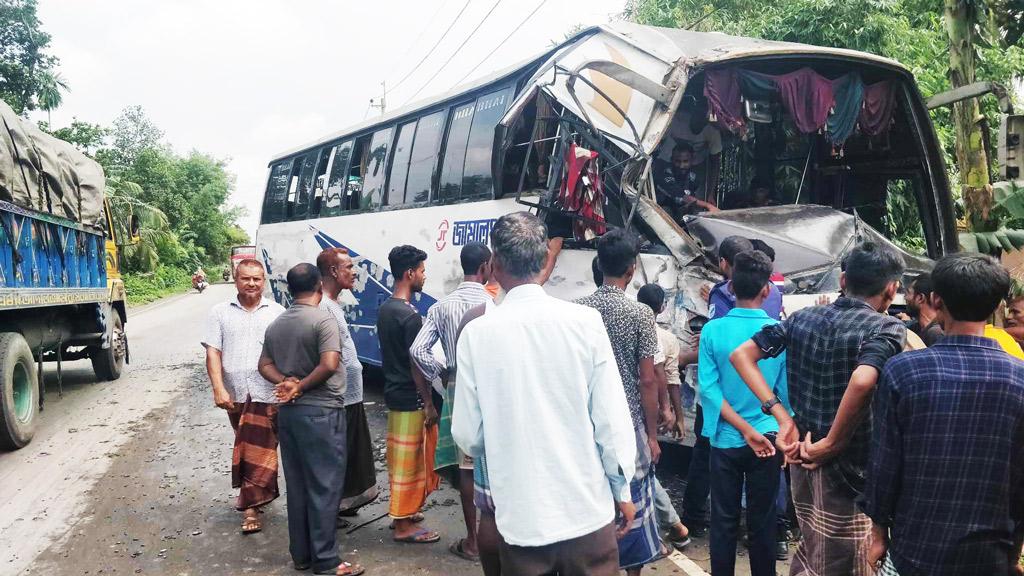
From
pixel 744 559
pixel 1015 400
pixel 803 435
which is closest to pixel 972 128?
pixel 744 559

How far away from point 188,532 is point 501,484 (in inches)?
123

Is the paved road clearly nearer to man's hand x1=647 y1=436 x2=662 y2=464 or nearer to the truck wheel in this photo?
man's hand x1=647 y1=436 x2=662 y2=464

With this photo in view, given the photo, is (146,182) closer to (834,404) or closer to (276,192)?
(276,192)

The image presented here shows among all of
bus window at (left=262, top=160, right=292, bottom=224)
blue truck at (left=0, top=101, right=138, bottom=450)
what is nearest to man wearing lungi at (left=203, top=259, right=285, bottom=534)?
blue truck at (left=0, top=101, right=138, bottom=450)

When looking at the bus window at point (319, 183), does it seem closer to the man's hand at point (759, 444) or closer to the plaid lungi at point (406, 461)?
the plaid lungi at point (406, 461)

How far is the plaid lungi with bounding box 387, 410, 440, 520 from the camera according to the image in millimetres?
4289

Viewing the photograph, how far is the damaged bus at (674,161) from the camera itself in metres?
4.94

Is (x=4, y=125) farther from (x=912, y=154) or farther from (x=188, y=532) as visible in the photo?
(x=912, y=154)

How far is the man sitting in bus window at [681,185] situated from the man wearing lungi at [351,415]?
2571 millimetres

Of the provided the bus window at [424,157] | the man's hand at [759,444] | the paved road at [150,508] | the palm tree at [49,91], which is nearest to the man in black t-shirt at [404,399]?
the paved road at [150,508]

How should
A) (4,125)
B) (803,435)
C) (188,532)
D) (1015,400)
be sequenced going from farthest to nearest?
1. (4,125)
2. (188,532)
3. (803,435)
4. (1015,400)

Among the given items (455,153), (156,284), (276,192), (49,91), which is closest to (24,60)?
(49,91)

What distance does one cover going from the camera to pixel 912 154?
629cm

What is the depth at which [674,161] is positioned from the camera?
6.32 meters
